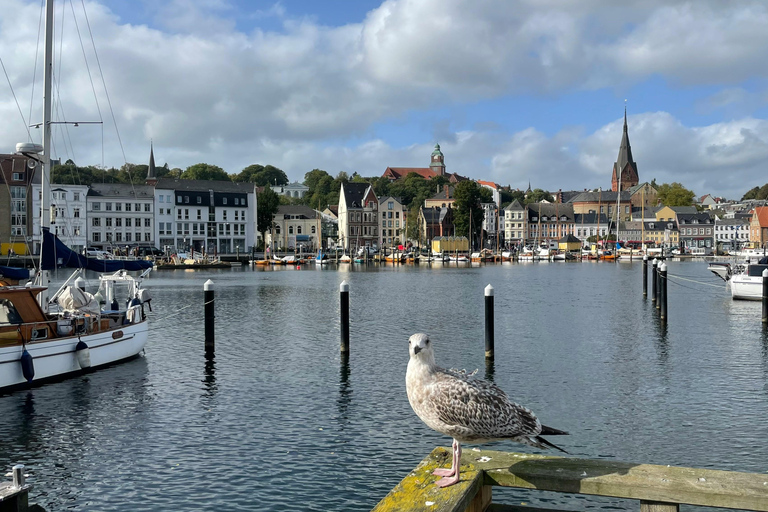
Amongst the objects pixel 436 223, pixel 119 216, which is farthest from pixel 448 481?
pixel 436 223

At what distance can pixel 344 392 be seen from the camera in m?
20.6

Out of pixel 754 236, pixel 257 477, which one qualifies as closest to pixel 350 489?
pixel 257 477

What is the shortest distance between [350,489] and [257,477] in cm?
201

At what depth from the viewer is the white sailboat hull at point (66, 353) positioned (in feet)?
64.9

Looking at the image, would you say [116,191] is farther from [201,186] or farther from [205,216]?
[205,216]

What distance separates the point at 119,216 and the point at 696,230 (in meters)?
159

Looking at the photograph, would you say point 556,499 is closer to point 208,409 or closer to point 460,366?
point 208,409

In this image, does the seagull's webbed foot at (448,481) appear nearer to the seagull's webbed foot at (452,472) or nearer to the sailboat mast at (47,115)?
the seagull's webbed foot at (452,472)

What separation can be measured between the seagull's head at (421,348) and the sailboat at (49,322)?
53.5ft

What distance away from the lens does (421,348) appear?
26.4 ft

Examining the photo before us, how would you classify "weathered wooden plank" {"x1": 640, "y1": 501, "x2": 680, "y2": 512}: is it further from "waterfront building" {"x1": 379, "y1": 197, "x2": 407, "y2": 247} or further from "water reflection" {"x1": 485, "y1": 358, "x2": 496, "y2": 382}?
"waterfront building" {"x1": 379, "y1": 197, "x2": 407, "y2": 247}

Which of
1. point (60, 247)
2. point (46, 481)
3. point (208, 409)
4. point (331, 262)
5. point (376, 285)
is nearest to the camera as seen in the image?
point (46, 481)

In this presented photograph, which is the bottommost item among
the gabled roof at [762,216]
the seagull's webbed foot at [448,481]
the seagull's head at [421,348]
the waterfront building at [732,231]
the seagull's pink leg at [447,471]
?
the seagull's webbed foot at [448,481]

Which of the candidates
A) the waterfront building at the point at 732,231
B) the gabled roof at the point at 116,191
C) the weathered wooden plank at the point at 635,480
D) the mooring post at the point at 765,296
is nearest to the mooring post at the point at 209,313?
the weathered wooden plank at the point at 635,480
